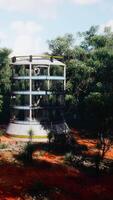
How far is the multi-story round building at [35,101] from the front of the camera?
54.8 meters

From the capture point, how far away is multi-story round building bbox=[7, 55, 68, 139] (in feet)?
180

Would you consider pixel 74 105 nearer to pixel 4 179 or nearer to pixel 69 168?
pixel 69 168

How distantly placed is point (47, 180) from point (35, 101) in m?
24.9

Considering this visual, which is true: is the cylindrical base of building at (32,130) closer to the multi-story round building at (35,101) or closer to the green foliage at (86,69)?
the multi-story round building at (35,101)

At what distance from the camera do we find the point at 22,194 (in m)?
28.4

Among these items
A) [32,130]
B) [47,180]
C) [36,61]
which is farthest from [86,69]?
[47,180]

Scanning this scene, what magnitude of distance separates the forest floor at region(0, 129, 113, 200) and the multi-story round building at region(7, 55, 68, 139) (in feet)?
29.3

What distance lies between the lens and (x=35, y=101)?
5656 centimetres

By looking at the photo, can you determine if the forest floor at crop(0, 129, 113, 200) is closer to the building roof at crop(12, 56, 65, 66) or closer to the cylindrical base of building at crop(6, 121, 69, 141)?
the cylindrical base of building at crop(6, 121, 69, 141)

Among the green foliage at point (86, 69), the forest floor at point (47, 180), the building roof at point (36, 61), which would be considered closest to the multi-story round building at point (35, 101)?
the building roof at point (36, 61)

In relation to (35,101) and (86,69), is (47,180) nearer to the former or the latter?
(35,101)

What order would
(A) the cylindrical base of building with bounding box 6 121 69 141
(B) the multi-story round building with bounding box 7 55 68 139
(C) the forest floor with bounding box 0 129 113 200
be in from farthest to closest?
(B) the multi-story round building with bounding box 7 55 68 139 → (A) the cylindrical base of building with bounding box 6 121 69 141 → (C) the forest floor with bounding box 0 129 113 200

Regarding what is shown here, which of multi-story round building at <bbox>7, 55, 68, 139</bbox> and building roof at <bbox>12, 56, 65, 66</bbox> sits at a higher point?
building roof at <bbox>12, 56, 65, 66</bbox>

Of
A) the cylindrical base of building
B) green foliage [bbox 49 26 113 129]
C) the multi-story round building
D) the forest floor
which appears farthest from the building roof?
the forest floor
